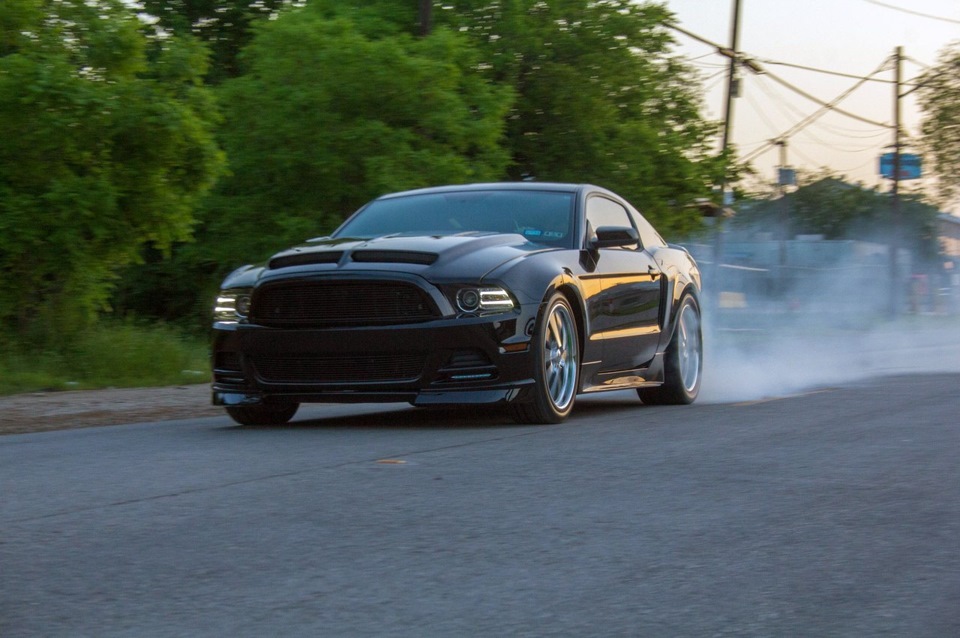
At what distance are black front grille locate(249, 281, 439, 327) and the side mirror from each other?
1670 mm

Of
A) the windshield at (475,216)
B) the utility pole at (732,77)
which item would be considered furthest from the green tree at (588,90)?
the windshield at (475,216)

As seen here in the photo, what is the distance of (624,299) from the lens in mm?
9539

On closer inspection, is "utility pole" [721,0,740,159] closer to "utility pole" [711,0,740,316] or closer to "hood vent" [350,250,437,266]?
"utility pole" [711,0,740,316]

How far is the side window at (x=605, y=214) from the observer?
9.65 meters

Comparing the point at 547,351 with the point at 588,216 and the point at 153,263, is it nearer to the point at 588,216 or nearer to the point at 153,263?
the point at 588,216

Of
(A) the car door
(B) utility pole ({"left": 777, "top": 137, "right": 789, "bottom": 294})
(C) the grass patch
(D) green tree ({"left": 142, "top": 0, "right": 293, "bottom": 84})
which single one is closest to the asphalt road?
(A) the car door

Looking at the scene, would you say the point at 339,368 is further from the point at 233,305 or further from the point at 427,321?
the point at 233,305

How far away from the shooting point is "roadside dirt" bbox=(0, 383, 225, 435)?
950 centimetres

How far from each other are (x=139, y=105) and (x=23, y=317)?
7.87 ft

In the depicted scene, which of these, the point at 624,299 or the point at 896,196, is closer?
the point at 624,299

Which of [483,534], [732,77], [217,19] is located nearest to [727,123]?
[732,77]

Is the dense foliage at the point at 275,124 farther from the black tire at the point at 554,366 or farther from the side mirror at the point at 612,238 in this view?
the black tire at the point at 554,366

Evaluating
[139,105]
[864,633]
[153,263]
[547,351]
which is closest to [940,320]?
[153,263]

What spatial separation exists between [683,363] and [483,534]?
6.16 metres
